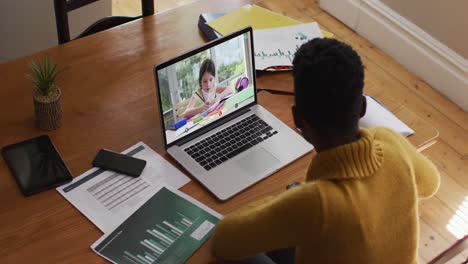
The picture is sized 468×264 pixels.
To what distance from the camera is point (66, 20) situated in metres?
1.91

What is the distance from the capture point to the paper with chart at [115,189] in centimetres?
135

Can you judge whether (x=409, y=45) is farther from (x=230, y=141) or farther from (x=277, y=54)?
(x=230, y=141)

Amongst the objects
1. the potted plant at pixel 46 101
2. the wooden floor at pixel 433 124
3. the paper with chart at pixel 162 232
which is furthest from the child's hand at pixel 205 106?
the wooden floor at pixel 433 124

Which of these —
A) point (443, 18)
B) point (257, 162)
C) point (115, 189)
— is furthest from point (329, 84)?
point (443, 18)

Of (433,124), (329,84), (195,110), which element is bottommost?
(433,124)

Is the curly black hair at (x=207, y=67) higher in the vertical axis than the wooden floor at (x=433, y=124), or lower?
higher

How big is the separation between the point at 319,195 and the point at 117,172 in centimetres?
63

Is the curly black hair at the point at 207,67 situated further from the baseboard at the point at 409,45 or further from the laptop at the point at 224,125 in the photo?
the baseboard at the point at 409,45

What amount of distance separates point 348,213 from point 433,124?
1.83 m

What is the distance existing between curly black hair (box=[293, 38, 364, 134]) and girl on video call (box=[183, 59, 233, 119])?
1.45 ft

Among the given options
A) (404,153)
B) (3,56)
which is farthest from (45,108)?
(3,56)

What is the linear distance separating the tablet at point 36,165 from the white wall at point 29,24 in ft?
4.15

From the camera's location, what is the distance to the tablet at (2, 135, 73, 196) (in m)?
1.39

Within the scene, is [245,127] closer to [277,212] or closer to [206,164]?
[206,164]
